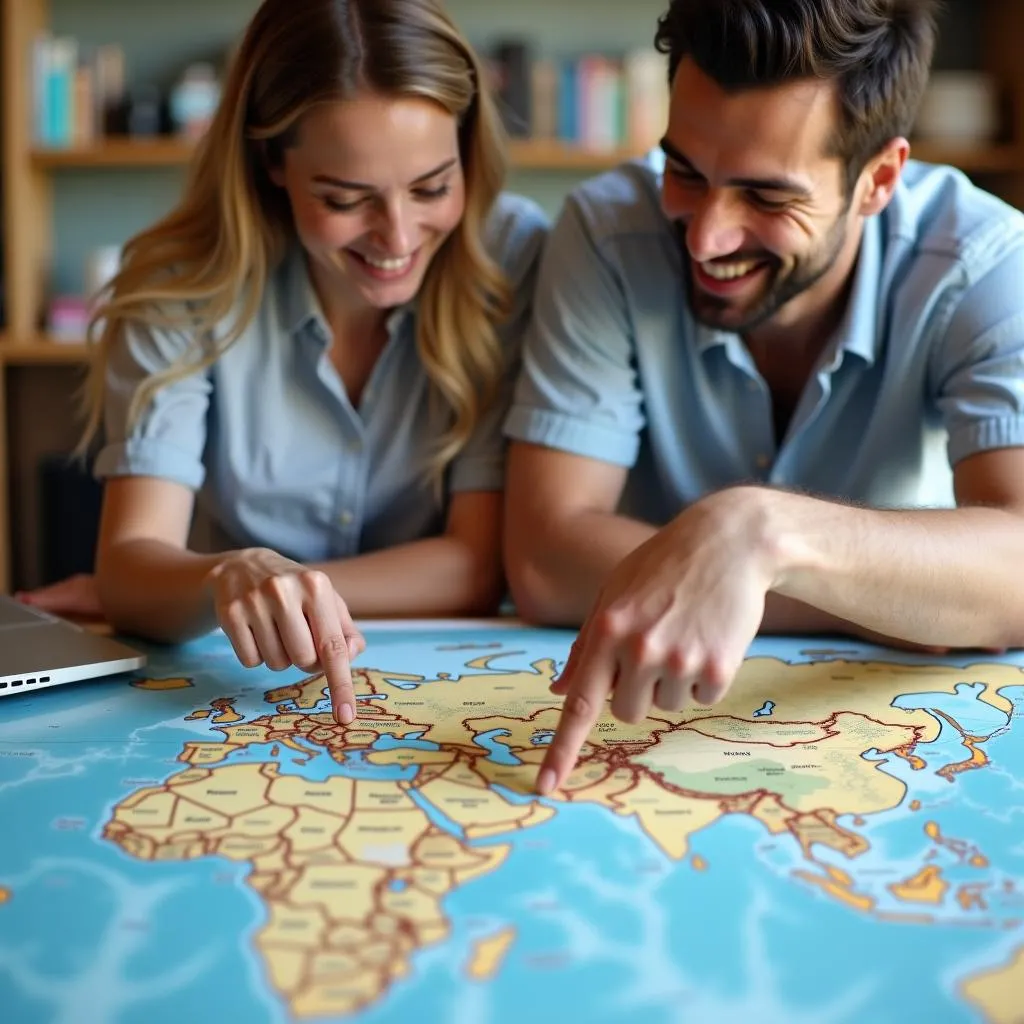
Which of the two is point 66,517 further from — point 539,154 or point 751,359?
point 751,359

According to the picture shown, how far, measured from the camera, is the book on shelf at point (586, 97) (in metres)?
3.36

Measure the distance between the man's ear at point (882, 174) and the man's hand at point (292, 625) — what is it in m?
0.77

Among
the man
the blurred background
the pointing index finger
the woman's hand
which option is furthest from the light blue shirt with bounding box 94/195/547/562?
the blurred background

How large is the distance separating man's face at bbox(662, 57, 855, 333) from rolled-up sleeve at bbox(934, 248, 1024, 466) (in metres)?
0.17

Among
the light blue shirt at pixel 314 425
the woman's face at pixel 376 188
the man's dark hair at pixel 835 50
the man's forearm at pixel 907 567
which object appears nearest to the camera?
the man's forearm at pixel 907 567

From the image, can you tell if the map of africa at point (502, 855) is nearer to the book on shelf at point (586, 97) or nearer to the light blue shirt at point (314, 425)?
the light blue shirt at point (314, 425)

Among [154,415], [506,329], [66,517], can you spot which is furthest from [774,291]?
[66,517]

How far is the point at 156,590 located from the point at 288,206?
551mm

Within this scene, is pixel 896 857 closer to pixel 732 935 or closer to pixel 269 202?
pixel 732 935

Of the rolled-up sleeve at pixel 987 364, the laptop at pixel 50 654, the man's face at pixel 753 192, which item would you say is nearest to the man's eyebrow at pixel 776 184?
the man's face at pixel 753 192

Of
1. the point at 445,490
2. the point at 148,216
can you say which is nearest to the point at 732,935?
the point at 445,490

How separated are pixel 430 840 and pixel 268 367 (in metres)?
0.87

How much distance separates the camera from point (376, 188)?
4.53 feet

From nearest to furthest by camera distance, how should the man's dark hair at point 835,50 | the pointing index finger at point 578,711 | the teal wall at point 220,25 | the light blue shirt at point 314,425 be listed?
the pointing index finger at point 578,711 → the man's dark hair at point 835,50 → the light blue shirt at point 314,425 → the teal wall at point 220,25
